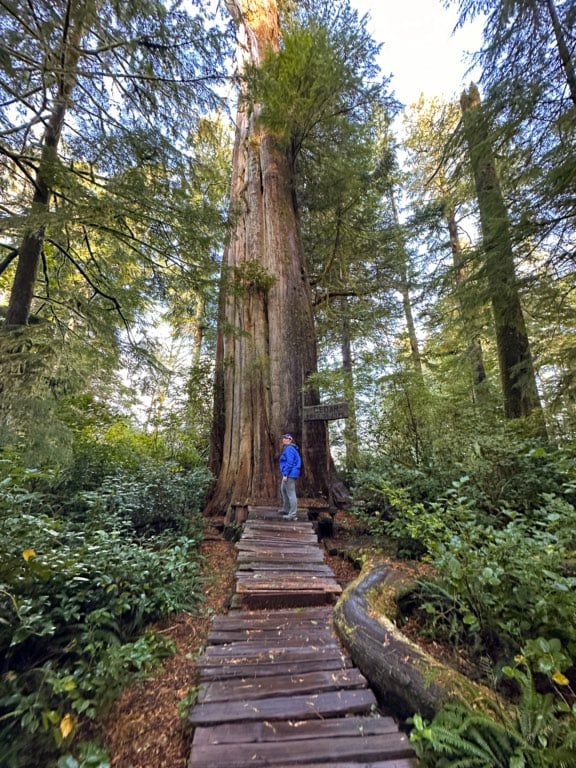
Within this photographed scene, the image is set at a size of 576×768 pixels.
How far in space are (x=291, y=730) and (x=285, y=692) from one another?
0.78ft

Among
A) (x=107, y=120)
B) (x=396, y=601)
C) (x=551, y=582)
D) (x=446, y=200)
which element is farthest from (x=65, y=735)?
(x=446, y=200)

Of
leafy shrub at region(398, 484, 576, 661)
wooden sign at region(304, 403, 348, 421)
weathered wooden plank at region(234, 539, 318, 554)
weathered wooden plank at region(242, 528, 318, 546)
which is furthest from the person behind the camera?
wooden sign at region(304, 403, 348, 421)

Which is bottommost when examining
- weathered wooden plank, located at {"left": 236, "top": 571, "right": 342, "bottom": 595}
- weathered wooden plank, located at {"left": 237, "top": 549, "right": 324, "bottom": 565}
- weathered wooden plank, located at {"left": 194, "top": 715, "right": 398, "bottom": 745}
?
weathered wooden plank, located at {"left": 194, "top": 715, "right": 398, "bottom": 745}

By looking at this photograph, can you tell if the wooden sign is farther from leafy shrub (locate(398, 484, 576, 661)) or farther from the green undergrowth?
leafy shrub (locate(398, 484, 576, 661))

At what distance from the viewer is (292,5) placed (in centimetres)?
907

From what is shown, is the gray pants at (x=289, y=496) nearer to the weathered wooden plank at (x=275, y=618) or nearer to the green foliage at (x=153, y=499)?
the green foliage at (x=153, y=499)

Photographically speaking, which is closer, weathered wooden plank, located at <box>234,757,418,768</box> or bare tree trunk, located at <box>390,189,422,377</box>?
weathered wooden plank, located at <box>234,757,418,768</box>

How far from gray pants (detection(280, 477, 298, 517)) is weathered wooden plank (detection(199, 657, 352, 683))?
2.58 metres

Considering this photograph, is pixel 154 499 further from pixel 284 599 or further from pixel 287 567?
pixel 284 599

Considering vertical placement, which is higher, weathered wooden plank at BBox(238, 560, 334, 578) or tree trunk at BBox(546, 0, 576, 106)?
tree trunk at BBox(546, 0, 576, 106)

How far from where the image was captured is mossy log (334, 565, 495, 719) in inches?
69.7

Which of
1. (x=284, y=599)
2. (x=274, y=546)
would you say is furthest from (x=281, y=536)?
(x=284, y=599)

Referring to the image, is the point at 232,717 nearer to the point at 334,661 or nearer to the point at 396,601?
the point at 334,661

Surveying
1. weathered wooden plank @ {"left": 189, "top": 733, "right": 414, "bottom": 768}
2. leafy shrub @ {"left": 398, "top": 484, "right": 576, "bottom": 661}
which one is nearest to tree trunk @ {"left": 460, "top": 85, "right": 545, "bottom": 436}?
leafy shrub @ {"left": 398, "top": 484, "right": 576, "bottom": 661}
